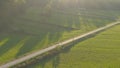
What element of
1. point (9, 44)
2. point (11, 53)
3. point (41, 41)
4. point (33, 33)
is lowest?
point (11, 53)

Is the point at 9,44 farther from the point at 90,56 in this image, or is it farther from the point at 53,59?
the point at 90,56

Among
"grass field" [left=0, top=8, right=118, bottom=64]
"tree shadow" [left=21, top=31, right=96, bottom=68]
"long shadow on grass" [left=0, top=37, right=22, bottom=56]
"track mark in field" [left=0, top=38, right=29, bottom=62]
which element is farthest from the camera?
"grass field" [left=0, top=8, right=118, bottom=64]

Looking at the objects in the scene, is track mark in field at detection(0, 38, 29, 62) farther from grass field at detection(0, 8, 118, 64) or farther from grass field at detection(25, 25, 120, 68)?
grass field at detection(25, 25, 120, 68)

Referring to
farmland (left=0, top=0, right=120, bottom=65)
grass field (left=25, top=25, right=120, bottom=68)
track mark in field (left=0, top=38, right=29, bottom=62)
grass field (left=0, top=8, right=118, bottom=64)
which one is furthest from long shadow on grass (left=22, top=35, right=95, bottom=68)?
track mark in field (left=0, top=38, right=29, bottom=62)

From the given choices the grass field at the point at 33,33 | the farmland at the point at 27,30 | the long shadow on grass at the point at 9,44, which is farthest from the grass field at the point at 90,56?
the long shadow on grass at the point at 9,44

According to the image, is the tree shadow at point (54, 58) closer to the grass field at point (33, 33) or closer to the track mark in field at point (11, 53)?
the grass field at point (33, 33)

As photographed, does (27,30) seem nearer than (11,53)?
No

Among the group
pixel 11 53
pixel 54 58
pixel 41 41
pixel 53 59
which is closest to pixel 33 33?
pixel 41 41
